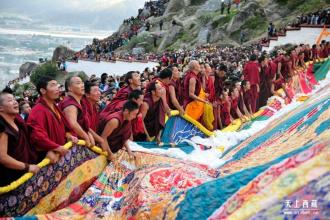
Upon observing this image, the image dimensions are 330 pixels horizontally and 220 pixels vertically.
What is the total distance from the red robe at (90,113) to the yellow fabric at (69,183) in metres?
0.36

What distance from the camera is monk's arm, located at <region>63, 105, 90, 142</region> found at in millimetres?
3301

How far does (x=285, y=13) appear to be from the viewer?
23156mm

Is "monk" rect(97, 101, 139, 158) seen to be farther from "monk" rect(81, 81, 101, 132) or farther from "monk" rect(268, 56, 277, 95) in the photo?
"monk" rect(268, 56, 277, 95)

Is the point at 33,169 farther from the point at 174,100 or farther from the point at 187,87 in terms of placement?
the point at 187,87

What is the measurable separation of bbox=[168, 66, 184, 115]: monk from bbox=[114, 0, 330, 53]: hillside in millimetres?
15756

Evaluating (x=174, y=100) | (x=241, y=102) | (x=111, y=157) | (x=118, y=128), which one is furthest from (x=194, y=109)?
(x=111, y=157)

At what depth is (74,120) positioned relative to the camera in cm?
339

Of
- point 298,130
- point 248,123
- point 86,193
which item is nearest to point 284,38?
point 248,123

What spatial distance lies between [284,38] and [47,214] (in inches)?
554

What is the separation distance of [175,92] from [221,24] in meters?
19.4

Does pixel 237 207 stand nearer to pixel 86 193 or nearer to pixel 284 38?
pixel 86 193

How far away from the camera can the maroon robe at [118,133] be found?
12.0ft

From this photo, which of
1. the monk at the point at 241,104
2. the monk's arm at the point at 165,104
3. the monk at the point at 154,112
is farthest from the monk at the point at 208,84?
the monk at the point at 154,112

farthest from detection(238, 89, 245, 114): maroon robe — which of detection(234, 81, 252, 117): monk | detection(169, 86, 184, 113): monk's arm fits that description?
detection(169, 86, 184, 113): monk's arm
